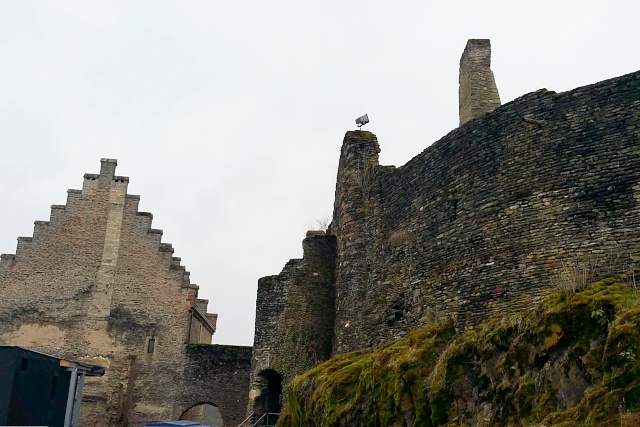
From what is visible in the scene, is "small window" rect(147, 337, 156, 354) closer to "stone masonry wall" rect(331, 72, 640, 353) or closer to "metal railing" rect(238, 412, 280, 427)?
"metal railing" rect(238, 412, 280, 427)

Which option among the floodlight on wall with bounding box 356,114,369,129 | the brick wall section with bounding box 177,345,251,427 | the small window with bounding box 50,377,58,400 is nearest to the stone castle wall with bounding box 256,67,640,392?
the floodlight on wall with bounding box 356,114,369,129

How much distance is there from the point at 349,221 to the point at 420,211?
138 inches

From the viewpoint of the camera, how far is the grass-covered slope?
7277 millimetres

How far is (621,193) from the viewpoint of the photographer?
10.4 m

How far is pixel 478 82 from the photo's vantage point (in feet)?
58.9

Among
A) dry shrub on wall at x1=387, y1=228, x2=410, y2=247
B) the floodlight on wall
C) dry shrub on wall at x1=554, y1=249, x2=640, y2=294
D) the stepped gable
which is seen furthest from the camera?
the stepped gable

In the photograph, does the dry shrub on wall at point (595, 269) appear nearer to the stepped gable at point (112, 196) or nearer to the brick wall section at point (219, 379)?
the brick wall section at point (219, 379)

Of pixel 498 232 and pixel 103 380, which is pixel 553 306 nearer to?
pixel 498 232

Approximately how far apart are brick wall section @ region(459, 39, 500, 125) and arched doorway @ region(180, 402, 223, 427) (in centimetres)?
1350

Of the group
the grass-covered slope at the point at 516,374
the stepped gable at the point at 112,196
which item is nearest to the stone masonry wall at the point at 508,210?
the grass-covered slope at the point at 516,374

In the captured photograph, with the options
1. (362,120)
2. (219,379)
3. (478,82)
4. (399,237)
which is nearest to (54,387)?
(399,237)

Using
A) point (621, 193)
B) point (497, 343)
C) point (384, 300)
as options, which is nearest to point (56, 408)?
point (384, 300)

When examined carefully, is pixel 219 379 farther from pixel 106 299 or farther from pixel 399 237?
pixel 399 237

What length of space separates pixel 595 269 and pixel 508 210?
2174 millimetres
